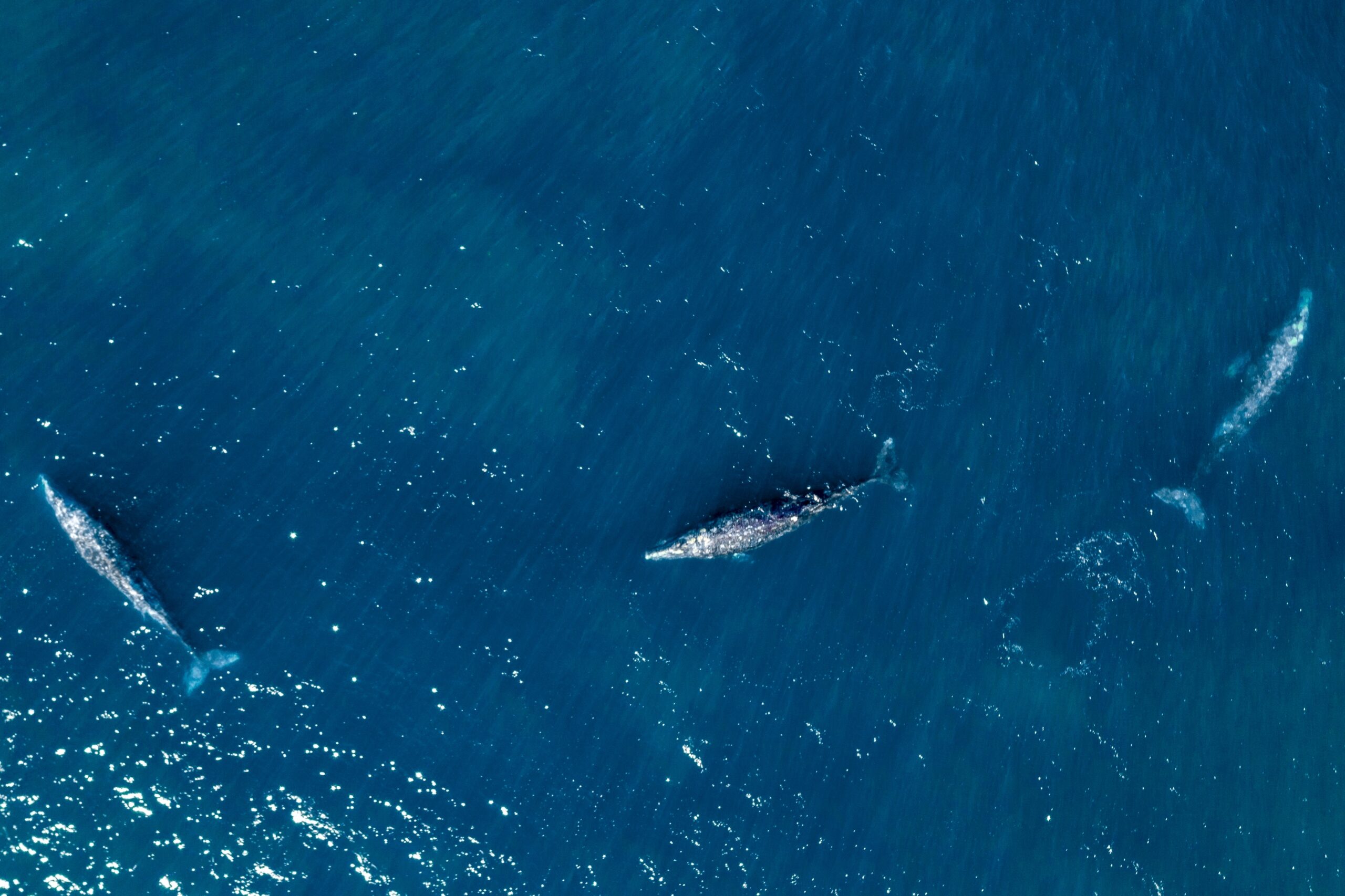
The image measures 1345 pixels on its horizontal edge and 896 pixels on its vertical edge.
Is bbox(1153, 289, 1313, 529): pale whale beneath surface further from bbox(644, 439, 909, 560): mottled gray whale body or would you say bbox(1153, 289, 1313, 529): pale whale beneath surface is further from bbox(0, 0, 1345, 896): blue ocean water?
bbox(644, 439, 909, 560): mottled gray whale body

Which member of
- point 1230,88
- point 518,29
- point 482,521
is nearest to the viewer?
point 482,521

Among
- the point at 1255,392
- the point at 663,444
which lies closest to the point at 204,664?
the point at 663,444

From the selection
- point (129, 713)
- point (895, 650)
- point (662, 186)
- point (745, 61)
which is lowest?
point (895, 650)

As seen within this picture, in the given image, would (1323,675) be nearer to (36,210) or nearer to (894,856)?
(894,856)

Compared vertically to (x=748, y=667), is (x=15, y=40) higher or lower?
higher

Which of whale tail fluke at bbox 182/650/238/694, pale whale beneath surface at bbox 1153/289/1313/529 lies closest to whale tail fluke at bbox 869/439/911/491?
pale whale beneath surface at bbox 1153/289/1313/529

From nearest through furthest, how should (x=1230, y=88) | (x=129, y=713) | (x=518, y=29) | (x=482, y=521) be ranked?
1. (x=129, y=713)
2. (x=482, y=521)
3. (x=518, y=29)
4. (x=1230, y=88)

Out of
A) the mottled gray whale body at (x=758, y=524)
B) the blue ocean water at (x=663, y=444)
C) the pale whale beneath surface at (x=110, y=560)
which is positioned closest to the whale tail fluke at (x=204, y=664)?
the pale whale beneath surface at (x=110, y=560)

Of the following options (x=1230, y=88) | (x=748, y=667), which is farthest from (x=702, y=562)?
(x=1230, y=88)
